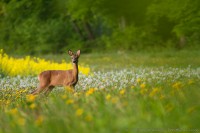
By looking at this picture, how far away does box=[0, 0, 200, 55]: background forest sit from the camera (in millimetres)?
35594

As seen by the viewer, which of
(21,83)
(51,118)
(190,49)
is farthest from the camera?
(190,49)

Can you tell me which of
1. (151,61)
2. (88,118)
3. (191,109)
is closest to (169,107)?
(191,109)

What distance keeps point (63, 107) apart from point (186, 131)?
2043 mm

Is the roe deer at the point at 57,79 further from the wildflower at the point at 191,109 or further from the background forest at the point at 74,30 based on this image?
the background forest at the point at 74,30

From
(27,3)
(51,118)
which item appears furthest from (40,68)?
(27,3)

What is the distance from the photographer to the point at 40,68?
65.2 feet

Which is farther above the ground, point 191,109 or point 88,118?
point 191,109

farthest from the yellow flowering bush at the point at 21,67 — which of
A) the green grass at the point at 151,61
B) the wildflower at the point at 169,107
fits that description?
the wildflower at the point at 169,107

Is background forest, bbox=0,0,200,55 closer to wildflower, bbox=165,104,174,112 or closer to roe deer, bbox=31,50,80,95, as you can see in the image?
roe deer, bbox=31,50,80,95

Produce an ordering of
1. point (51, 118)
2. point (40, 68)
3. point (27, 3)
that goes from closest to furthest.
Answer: point (51, 118)
point (40, 68)
point (27, 3)

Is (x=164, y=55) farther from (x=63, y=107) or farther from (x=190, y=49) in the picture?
(x=63, y=107)

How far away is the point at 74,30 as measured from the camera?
47312 mm

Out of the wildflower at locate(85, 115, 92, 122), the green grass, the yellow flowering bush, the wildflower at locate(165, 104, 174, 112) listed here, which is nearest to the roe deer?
the yellow flowering bush

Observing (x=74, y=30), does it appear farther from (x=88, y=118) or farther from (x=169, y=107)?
(x=88, y=118)
